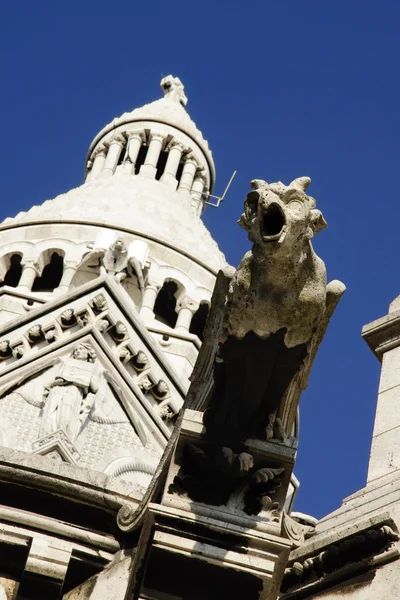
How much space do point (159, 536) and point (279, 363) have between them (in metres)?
1.01

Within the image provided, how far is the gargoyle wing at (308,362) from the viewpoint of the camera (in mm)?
7836

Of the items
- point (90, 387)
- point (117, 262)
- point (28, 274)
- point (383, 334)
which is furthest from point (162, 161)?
point (383, 334)

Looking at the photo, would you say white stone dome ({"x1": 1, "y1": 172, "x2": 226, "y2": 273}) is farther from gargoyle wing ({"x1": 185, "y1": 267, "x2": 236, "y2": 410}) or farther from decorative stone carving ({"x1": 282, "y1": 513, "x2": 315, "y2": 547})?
gargoyle wing ({"x1": 185, "y1": 267, "x2": 236, "y2": 410})

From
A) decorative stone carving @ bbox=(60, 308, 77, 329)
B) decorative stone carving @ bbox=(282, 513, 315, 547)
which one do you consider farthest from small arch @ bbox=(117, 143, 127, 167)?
decorative stone carving @ bbox=(282, 513, 315, 547)

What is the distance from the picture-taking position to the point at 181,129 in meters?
52.0

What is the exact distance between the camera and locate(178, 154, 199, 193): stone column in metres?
50.2

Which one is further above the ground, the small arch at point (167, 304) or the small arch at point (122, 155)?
the small arch at point (122, 155)

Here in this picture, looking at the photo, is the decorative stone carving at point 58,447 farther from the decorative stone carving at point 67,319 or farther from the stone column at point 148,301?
the stone column at point 148,301

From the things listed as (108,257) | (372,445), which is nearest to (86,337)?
(108,257)

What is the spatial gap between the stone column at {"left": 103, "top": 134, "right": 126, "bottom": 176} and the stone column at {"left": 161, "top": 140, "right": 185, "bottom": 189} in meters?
1.59

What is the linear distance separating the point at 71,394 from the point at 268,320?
414 inches

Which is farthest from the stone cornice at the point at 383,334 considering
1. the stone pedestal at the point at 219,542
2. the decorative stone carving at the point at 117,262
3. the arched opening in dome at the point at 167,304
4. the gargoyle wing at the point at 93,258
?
the arched opening in dome at the point at 167,304

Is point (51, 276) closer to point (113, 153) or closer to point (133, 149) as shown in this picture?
point (133, 149)

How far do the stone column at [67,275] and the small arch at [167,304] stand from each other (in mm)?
2391
